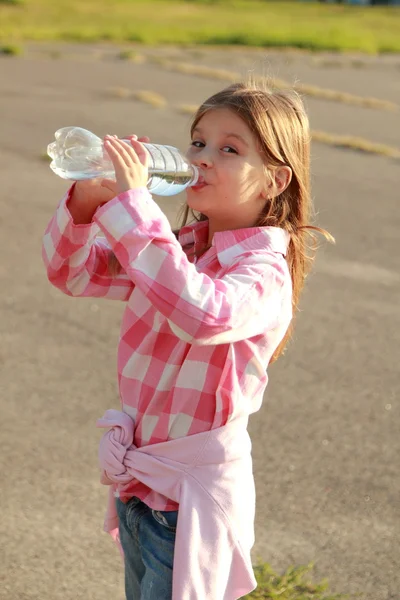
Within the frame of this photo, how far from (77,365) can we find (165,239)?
10.8ft

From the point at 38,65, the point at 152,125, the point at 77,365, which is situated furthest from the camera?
the point at 38,65

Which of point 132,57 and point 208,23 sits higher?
point 132,57

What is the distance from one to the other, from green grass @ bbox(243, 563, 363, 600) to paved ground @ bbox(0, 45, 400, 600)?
0.06m

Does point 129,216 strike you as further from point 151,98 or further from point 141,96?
point 141,96

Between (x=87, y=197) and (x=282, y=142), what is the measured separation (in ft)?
1.49

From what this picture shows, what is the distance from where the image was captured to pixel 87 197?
234cm

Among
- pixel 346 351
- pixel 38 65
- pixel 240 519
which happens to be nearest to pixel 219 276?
pixel 240 519

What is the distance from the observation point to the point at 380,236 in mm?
8320

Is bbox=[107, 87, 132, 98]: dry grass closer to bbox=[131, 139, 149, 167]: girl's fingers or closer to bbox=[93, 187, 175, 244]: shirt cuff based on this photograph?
bbox=[131, 139, 149, 167]: girl's fingers

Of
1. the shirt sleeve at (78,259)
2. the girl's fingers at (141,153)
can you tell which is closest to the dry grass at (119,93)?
the shirt sleeve at (78,259)

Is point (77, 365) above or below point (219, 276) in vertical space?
below

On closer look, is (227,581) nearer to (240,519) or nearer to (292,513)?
(240,519)

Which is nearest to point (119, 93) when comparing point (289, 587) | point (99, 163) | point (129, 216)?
point (289, 587)

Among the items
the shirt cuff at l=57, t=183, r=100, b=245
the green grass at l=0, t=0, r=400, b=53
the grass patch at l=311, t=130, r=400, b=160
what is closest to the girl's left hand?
the shirt cuff at l=57, t=183, r=100, b=245
